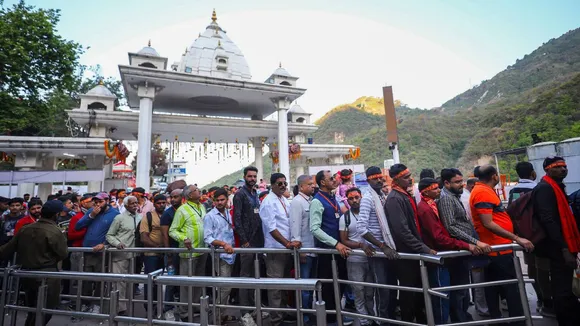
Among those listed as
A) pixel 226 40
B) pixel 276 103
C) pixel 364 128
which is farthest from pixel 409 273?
pixel 364 128

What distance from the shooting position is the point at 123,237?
4258mm

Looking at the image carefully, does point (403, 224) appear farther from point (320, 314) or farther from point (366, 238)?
point (320, 314)

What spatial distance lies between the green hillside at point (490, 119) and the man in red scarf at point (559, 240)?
77.3 feet

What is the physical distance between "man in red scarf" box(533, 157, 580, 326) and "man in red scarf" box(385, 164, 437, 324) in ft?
4.34

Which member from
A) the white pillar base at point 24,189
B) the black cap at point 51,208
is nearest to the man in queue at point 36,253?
the black cap at point 51,208

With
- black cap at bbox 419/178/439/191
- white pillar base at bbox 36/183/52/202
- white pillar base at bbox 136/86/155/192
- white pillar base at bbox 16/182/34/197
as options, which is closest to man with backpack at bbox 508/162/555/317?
black cap at bbox 419/178/439/191

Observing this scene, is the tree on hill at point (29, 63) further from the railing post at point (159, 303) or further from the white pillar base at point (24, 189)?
the railing post at point (159, 303)

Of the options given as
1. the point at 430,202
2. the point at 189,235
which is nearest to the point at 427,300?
the point at 430,202

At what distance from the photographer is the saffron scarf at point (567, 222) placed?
117 inches

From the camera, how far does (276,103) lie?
1605 cm

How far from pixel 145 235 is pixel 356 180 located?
1069 centimetres

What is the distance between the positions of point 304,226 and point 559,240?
2.70m

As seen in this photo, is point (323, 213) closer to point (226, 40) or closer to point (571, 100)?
point (226, 40)

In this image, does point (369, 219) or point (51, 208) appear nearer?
point (369, 219)
